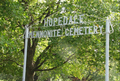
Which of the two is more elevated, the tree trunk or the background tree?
the background tree

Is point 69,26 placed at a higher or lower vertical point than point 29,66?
higher

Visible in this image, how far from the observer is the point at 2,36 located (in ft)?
29.2

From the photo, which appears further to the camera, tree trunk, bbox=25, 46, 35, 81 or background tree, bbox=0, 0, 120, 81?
tree trunk, bbox=25, 46, 35, 81

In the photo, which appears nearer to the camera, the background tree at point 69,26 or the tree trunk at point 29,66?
the background tree at point 69,26

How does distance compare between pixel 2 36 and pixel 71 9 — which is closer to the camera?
pixel 2 36

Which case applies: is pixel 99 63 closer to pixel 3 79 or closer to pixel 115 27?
pixel 115 27

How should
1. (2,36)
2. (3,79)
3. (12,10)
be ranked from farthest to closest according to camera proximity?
(3,79), (12,10), (2,36)

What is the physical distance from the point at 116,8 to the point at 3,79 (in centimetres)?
2146

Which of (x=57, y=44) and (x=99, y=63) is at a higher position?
(x=57, y=44)

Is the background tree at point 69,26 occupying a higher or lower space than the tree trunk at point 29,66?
higher

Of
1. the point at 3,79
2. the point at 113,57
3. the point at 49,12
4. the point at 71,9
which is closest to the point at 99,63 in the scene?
the point at 113,57

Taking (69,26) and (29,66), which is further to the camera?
(29,66)

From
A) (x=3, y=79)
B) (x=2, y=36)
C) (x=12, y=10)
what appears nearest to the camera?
(x=2, y=36)

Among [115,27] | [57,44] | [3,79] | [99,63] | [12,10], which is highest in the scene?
[12,10]
